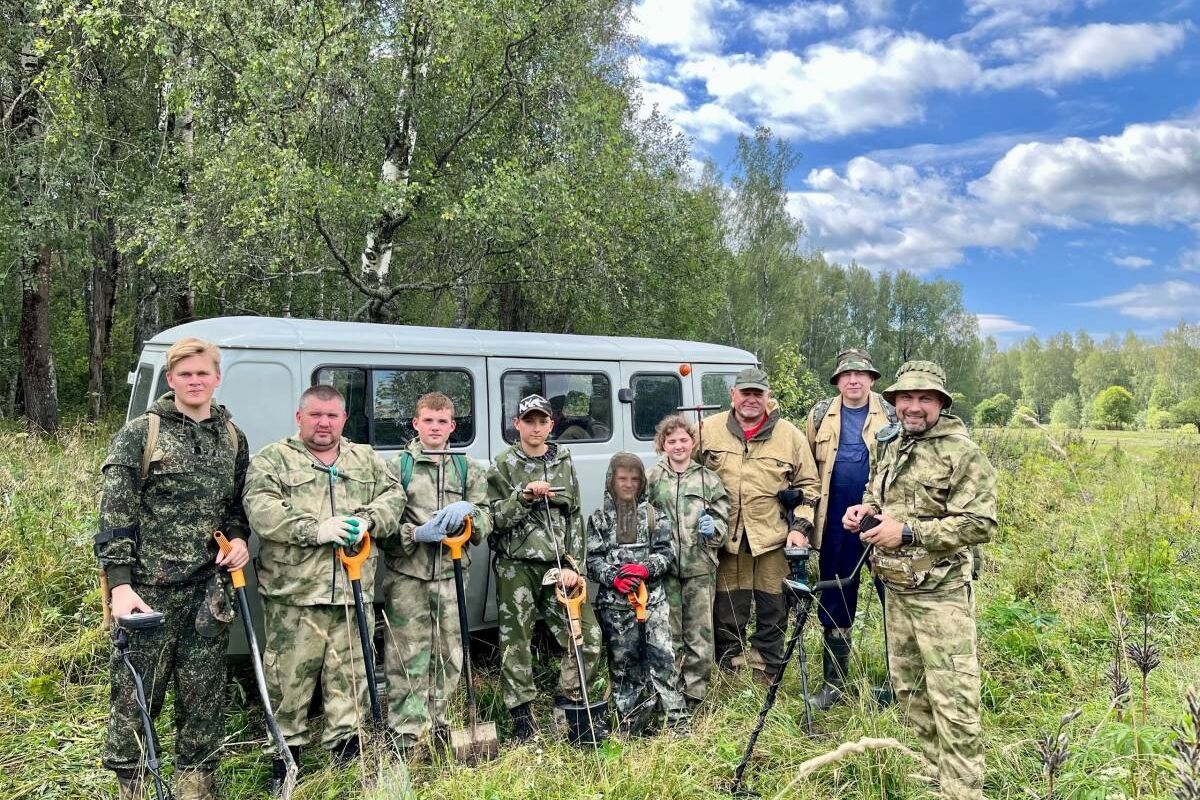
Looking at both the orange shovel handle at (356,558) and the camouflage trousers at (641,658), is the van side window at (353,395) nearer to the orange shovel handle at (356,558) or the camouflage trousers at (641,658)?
the orange shovel handle at (356,558)

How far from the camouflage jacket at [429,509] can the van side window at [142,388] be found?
1.62m

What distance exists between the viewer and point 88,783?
10.7ft

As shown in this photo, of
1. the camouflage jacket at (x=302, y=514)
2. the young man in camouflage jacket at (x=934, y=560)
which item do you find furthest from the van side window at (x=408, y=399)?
the young man in camouflage jacket at (x=934, y=560)

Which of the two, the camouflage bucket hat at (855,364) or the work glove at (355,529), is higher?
the camouflage bucket hat at (855,364)

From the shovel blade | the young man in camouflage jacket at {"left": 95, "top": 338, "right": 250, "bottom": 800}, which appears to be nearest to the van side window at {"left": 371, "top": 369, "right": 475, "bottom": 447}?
the young man in camouflage jacket at {"left": 95, "top": 338, "right": 250, "bottom": 800}

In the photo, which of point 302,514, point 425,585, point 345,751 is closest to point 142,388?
point 302,514

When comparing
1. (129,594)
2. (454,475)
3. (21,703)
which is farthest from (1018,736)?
(21,703)

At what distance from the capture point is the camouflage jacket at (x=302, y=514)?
3195 millimetres

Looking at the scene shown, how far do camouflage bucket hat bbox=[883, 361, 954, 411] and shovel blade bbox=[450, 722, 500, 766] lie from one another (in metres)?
2.53

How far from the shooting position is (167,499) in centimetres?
305

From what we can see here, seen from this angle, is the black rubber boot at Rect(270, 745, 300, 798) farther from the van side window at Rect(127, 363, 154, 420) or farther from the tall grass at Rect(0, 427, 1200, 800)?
the van side window at Rect(127, 363, 154, 420)

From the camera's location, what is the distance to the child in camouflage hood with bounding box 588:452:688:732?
3775 mm

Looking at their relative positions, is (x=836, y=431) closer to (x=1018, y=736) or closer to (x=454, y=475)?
(x=1018, y=736)

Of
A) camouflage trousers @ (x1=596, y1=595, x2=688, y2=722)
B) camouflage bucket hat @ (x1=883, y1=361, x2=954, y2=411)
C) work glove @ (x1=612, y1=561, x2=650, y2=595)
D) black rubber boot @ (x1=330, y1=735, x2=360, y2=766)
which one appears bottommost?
black rubber boot @ (x1=330, y1=735, x2=360, y2=766)
